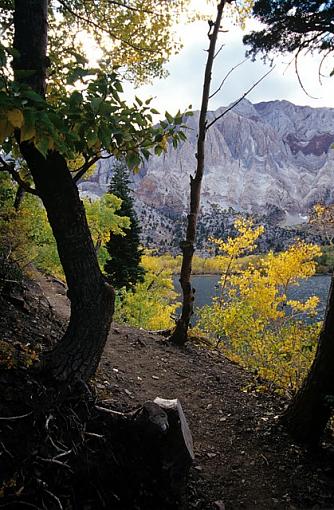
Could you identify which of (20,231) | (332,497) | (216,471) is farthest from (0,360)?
(20,231)

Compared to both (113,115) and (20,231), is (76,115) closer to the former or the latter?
(113,115)

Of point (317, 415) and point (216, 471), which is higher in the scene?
point (317, 415)

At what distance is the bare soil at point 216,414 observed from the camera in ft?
11.0

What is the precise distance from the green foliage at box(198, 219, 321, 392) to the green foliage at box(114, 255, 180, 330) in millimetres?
4209

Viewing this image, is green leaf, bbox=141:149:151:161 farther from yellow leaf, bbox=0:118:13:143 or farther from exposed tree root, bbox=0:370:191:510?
exposed tree root, bbox=0:370:191:510

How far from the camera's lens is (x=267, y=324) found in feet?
36.4

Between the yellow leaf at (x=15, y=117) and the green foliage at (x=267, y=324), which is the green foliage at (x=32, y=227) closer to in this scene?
the yellow leaf at (x=15, y=117)

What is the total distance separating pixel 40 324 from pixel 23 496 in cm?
347

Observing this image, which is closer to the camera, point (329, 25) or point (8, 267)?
point (329, 25)

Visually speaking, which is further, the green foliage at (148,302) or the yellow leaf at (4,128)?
the green foliage at (148,302)

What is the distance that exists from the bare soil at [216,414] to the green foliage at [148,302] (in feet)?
33.0

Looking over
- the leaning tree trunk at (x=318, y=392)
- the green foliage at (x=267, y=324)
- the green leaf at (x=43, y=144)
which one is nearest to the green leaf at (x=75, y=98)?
the green leaf at (x=43, y=144)

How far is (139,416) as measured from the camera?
2965mm

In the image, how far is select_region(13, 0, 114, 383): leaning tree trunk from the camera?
2.76 m
